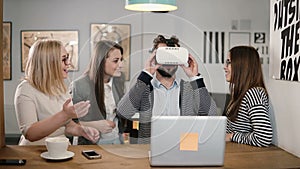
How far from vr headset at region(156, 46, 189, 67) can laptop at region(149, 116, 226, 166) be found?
0.20 metres

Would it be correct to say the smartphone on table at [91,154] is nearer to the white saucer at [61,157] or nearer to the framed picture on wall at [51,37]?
the white saucer at [61,157]

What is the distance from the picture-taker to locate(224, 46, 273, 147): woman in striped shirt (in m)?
1.76

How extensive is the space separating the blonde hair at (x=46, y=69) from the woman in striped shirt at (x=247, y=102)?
91cm

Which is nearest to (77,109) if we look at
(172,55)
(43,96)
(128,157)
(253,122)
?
(128,157)

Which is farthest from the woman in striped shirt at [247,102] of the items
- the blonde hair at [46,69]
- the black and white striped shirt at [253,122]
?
the blonde hair at [46,69]

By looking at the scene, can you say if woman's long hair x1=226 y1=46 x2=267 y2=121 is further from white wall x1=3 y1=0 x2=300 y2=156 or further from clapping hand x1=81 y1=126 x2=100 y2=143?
white wall x1=3 y1=0 x2=300 y2=156

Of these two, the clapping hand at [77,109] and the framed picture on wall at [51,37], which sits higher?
the framed picture on wall at [51,37]

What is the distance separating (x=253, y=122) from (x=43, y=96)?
3.48 feet

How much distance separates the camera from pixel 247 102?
6.05ft

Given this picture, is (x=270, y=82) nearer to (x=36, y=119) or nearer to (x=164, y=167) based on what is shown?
(x=164, y=167)

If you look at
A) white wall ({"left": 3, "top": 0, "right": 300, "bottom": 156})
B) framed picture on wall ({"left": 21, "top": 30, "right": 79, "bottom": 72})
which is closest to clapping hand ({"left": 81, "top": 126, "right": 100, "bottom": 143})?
white wall ({"left": 3, "top": 0, "right": 300, "bottom": 156})

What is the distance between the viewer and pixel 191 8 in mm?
4914

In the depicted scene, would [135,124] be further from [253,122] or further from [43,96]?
[43,96]

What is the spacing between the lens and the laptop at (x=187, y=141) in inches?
54.7
